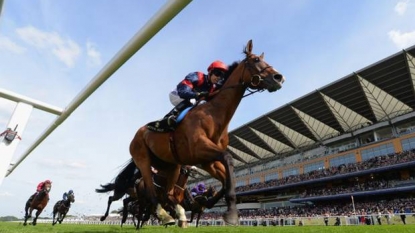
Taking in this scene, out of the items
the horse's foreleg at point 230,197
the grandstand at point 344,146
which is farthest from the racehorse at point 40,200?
the grandstand at point 344,146

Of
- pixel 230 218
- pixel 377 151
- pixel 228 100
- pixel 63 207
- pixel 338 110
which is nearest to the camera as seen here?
pixel 230 218

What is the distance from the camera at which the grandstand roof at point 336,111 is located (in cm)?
3186

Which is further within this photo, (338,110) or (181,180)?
(338,110)

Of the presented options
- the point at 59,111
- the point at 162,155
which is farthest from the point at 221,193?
the point at 59,111

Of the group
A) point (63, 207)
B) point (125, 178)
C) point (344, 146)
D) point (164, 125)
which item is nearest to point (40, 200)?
point (63, 207)

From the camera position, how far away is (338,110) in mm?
38812

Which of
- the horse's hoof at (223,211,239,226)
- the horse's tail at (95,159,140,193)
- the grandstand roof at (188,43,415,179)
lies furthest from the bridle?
the grandstand roof at (188,43,415,179)

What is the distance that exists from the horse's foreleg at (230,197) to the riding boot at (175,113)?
1.11m

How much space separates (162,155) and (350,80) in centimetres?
3415

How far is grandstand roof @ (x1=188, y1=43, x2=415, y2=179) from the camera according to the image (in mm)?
31859

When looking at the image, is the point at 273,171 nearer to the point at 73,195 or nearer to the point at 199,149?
the point at 73,195

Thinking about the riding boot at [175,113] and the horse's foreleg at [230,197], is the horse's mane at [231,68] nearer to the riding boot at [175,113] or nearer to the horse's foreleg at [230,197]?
the riding boot at [175,113]

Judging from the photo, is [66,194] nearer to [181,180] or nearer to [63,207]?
[63,207]

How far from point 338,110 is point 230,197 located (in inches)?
1547
